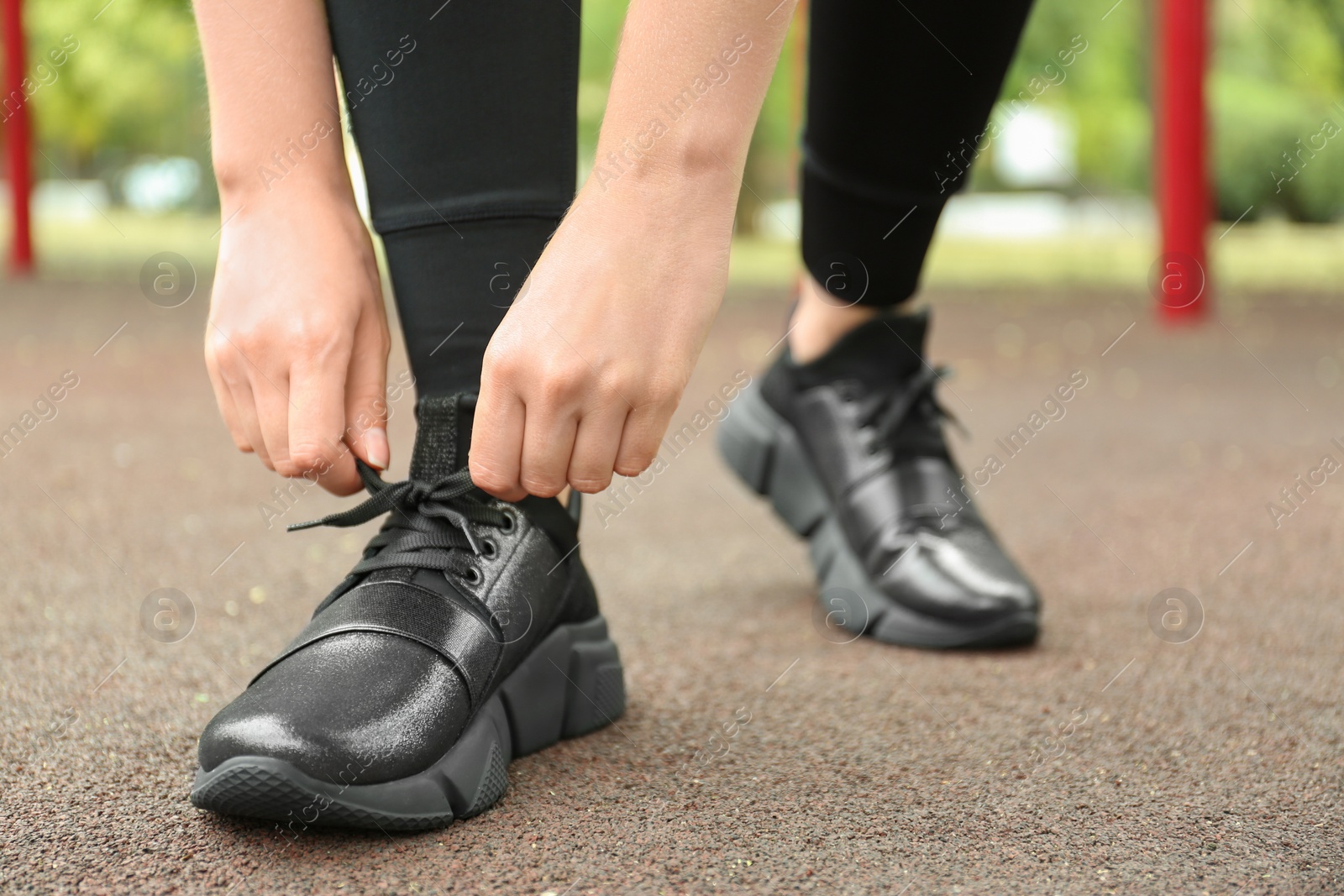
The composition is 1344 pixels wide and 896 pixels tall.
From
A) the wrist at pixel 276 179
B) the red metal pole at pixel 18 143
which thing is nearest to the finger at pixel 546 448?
the wrist at pixel 276 179

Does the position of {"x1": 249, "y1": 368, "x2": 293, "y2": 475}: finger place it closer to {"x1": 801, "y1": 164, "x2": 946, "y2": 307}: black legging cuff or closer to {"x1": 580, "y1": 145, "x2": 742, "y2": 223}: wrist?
{"x1": 580, "y1": 145, "x2": 742, "y2": 223}: wrist

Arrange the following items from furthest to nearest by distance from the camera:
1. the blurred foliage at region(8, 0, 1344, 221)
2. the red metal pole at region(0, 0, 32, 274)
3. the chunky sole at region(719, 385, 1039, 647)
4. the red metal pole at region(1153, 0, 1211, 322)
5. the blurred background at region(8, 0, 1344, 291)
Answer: the blurred foliage at region(8, 0, 1344, 221), the blurred background at region(8, 0, 1344, 291), the red metal pole at region(0, 0, 32, 274), the red metal pole at region(1153, 0, 1211, 322), the chunky sole at region(719, 385, 1039, 647)

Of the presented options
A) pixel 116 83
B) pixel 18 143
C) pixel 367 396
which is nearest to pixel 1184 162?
pixel 367 396

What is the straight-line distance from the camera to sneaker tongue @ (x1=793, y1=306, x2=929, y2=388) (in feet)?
4.49

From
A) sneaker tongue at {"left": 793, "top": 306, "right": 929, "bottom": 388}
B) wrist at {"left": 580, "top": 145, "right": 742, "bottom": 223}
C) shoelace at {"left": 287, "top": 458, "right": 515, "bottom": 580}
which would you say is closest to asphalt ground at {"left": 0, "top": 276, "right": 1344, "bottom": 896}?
shoelace at {"left": 287, "top": 458, "right": 515, "bottom": 580}

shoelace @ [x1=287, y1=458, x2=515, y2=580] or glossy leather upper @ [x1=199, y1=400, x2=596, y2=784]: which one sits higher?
shoelace @ [x1=287, y1=458, x2=515, y2=580]

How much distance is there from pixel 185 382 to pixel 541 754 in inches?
113

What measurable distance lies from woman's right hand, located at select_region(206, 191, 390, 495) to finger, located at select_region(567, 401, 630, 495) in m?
0.19

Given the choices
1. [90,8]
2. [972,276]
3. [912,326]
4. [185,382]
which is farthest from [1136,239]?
[912,326]

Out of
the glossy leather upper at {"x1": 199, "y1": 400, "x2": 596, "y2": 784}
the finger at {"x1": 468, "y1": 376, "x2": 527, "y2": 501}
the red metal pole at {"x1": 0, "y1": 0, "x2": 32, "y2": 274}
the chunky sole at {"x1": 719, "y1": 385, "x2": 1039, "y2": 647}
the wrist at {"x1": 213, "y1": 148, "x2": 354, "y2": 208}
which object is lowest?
the red metal pole at {"x1": 0, "y1": 0, "x2": 32, "y2": 274}

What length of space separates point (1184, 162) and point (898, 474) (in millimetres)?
4393

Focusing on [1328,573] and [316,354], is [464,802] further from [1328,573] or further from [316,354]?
[1328,573]

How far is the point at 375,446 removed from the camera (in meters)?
0.88

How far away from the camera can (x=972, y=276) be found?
8.80 meters
